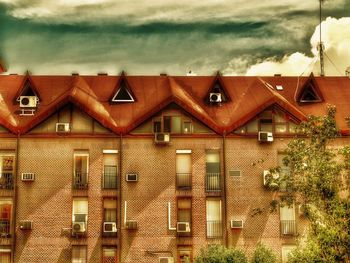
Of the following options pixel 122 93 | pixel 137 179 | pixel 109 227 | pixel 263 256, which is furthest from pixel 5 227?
pixel 263 256

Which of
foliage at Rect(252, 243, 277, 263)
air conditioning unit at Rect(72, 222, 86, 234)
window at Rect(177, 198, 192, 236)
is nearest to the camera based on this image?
foliage at Rect(252, 243, 277, 263)

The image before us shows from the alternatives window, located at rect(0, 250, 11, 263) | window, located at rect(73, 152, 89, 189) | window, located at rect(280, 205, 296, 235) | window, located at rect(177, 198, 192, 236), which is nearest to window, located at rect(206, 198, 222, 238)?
window, located at rect(177, 198, 192, 236)

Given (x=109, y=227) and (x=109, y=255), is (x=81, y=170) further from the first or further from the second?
(x=109, y=255)

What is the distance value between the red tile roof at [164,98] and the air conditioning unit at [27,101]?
0.51 m

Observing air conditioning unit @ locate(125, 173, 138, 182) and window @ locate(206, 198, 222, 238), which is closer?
window @ locate(206, 198, 222, 238)

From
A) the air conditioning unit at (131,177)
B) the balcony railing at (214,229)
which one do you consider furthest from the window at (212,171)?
the air conditioning unit at (131,177)

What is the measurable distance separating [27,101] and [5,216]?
7.90m

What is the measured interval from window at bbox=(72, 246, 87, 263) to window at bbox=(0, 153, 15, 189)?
5.82 meters

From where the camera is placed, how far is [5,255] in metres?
40.7

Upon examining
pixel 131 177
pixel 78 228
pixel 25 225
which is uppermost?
pixel 131 177

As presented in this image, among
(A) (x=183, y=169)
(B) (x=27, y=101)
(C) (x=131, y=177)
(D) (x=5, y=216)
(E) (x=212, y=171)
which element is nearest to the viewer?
(D) (x=5, y=216)

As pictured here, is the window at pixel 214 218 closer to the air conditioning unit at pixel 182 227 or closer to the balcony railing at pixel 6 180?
the air conditioning unit at pixel 182 227

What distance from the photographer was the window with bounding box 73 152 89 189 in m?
41.5

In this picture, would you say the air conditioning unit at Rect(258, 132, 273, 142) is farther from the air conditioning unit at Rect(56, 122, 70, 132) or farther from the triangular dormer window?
the air conditioning unit at Rect(56, 122, 70, 132)
